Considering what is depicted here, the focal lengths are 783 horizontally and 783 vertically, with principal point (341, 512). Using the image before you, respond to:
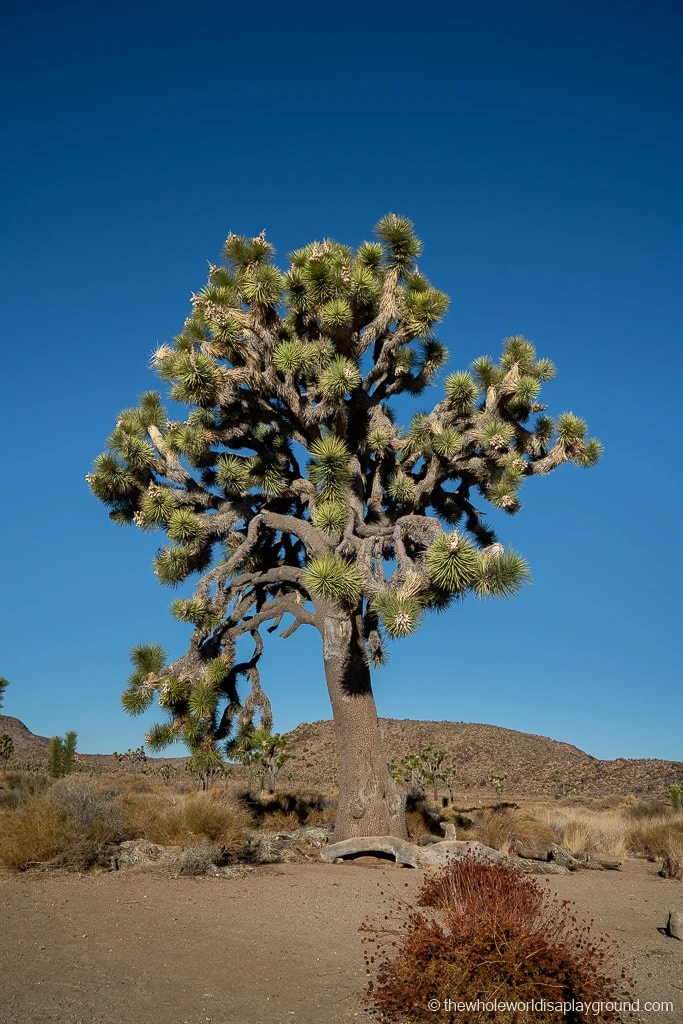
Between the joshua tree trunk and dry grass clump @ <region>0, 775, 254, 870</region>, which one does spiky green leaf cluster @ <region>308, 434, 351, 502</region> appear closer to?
the joshua tree trunk

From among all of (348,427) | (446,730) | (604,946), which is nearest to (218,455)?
(348,427)

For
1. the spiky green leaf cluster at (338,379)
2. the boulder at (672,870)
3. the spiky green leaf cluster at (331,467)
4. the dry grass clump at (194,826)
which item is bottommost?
the boulder at (672,870)

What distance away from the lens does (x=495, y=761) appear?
47.7 metres

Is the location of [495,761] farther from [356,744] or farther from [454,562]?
[454,562]

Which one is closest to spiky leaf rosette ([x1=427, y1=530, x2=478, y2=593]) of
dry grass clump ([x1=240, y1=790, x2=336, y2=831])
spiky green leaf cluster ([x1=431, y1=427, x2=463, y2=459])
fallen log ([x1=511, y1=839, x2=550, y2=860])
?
spiky green leaf cluster ([x1=431, y1=427, x2=463, y2=459])

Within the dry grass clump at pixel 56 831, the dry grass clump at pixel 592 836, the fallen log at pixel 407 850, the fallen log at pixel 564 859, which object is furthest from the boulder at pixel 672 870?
the dry grass clump at pixel 56 831

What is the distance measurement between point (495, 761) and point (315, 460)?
1583 inches

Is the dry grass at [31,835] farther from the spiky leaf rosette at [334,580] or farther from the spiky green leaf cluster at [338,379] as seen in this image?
the spiky green leaf cluster at [338,379]

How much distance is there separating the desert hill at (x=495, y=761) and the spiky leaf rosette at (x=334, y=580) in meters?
27.0

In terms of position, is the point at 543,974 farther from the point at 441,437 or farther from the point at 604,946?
the point at 441,437

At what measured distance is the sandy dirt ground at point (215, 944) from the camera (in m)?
4.65

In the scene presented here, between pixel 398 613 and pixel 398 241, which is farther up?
pixel 398 241

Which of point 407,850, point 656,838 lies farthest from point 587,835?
point 407,850

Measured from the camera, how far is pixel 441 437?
450 inches
